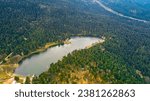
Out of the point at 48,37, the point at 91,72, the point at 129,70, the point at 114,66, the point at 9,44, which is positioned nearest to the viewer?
the point at 91,72

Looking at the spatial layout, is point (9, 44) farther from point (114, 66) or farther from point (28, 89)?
point (28, 89)

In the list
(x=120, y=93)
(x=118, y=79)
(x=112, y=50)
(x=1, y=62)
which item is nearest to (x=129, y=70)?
(x=118, y=79)

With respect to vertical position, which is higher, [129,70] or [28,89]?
[28,89]

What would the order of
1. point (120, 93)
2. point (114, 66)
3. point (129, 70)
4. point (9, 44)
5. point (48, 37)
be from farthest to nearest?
point (48, 37), point (9, 44), point (129, 70), point (114, 66), point (120, 93)

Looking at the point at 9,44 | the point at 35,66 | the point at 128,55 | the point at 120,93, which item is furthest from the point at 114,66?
the point at 120,93

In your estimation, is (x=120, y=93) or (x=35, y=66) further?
(x=35, y=66)

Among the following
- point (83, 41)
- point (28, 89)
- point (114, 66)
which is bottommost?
point (83, 41)

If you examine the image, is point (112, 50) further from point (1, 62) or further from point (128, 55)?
point (1, 62)
